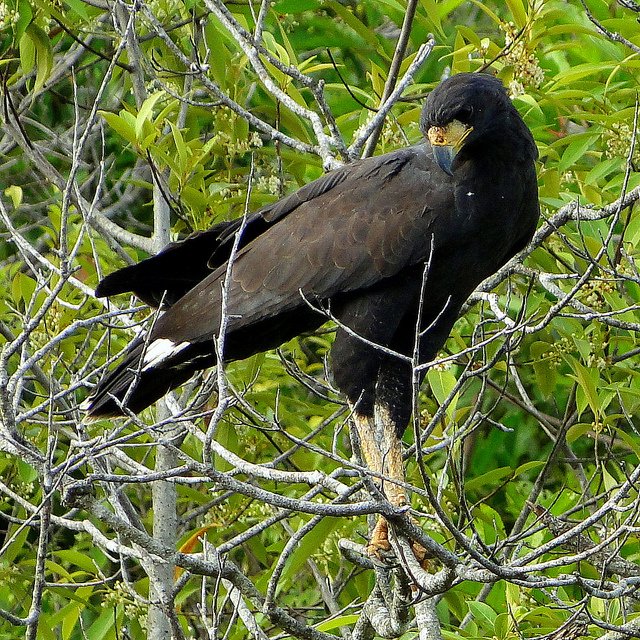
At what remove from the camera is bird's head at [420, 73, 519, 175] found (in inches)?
137

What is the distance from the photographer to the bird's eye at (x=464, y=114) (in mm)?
3493

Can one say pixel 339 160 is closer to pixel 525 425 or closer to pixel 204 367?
pixel 204 367

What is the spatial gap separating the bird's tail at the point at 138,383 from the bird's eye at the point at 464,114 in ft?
4.00

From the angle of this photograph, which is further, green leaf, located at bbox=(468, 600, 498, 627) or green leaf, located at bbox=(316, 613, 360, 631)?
green leaf, located at bbox=(468, 600, 498, 627)

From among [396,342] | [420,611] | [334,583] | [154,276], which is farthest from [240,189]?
[420,611]

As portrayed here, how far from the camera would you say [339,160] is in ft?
14.4

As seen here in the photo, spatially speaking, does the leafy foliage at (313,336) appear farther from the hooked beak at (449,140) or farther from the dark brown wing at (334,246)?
the hooked beak at (449,140)

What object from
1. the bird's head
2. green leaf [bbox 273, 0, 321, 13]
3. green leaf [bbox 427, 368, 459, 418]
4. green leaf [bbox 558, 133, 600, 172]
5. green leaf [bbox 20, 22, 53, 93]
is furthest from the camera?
green leaf [bbox 273, 0, 321, 13]

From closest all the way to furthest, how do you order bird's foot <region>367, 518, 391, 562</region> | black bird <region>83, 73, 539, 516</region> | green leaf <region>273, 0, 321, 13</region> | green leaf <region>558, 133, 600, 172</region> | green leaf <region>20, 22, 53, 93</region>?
1. black bird <region>83, 73, 539, 516</region>
2. bird's foot <region>367, 518, 391, 562</region>
3. green leaf <region>558, 133, 600, 172</region>
4. green leaf <region>20, 22, 53, 93</region>
5. green leaf <region>273, 0, 321, 13</region>

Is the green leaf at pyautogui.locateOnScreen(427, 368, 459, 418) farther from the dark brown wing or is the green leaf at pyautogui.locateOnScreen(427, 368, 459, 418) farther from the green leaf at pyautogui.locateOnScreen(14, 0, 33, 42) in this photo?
the green leaf at pyautogui.locateOnScreen(14, 0, 33, 42)

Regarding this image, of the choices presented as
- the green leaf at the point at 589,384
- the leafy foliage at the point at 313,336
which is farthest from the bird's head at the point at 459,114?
the green leaf at the point at 589,384

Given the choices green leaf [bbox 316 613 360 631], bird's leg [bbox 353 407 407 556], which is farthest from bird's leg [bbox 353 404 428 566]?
green leaf [bbox 316 613 360 631]

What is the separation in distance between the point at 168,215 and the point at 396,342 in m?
1.14

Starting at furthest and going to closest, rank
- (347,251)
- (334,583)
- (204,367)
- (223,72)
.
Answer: (334,583) < (223,72) < (204,367) < (347,251)
